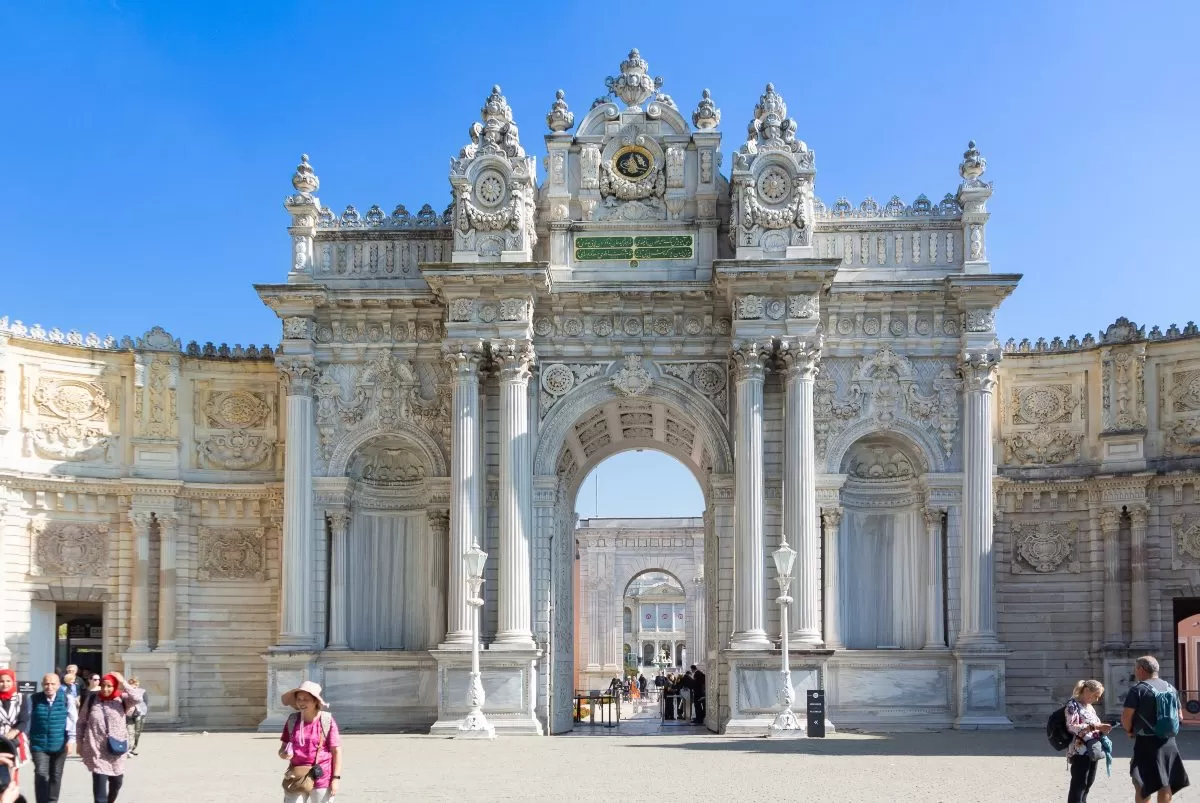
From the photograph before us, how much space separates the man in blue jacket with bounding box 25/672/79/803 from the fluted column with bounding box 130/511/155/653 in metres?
20.0

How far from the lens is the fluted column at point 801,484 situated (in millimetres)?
33875

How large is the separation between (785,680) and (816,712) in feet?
3.23

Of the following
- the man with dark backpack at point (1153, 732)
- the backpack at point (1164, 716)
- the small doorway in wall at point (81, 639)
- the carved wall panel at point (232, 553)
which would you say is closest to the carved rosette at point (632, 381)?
the carved wall panel at point (232, 553)

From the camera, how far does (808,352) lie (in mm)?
34562

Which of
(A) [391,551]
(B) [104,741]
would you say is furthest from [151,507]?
(B) [104,741]

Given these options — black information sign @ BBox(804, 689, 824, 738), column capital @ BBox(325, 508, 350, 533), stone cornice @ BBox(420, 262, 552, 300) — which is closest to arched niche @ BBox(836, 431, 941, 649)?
black information sign @ BBox(804, 689, 824, 738)

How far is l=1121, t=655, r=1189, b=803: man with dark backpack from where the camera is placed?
16.4m

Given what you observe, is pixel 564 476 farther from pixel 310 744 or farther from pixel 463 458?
pixel 310 744

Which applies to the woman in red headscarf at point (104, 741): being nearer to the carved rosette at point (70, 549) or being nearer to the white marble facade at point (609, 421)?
the white marble facade at point (609, 421)

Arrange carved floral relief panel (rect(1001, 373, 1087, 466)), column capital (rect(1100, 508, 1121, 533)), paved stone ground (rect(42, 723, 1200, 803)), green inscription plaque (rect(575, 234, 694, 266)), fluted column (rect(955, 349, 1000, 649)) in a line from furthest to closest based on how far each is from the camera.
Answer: carved floral relief panel (rect(1001, 373, 1087, 466))
column capital (rect(1100, 508, 1121, 533))
green inscription plaque (rect(575, 234, 694, 266))
fluted column (rect(955, 349, 1000, 649))
paved stone ground (rect(42, 723, 1200, 803))

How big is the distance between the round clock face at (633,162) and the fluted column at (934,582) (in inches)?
414

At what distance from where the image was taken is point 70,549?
37.5 meters

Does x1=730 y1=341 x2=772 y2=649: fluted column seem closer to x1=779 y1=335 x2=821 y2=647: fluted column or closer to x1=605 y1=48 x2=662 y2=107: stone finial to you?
x1=779 y1=335 x2=821 y2=647: fluted column

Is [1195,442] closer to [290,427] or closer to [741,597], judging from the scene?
[741,597]
